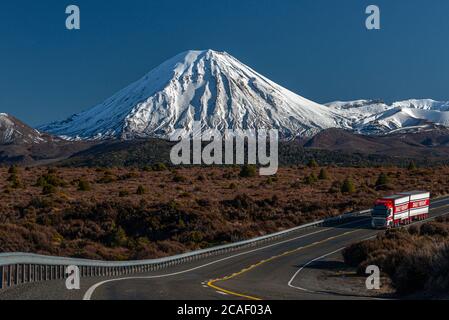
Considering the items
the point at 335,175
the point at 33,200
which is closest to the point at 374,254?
the point at 33,200

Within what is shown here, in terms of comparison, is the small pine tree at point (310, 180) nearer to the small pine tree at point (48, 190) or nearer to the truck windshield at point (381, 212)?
the small pine tree at point (48, 190)

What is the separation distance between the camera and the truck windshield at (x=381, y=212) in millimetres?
41094

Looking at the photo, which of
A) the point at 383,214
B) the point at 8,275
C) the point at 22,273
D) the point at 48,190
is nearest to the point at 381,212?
the point at 383,214

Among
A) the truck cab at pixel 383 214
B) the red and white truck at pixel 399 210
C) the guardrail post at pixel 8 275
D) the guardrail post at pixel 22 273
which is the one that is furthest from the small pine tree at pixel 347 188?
the guardrail post at pixel 8 275

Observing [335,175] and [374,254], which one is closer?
[374,254]

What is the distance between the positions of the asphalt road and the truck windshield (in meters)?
0.98

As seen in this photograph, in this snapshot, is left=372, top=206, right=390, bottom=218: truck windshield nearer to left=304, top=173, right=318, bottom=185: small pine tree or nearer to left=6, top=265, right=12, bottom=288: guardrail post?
left=304, top=173, right=318, bottom=185: small pine tree

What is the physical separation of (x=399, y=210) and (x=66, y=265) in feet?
87.6

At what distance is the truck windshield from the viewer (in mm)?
41094

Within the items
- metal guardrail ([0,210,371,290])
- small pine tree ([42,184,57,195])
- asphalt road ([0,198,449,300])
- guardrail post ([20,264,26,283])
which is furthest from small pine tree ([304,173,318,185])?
guardrail post ([20,264,26,283])

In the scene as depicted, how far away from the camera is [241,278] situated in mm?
23297
